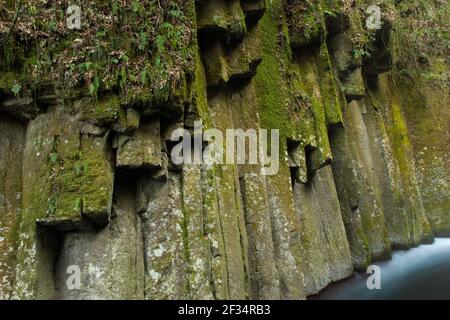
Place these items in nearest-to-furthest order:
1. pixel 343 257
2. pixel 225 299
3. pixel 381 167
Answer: pixel 225 299
pixel 343 257
pixel 381 167

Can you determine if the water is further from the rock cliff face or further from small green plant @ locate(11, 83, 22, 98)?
small green plant @ locate(11, 83, 22, 98)

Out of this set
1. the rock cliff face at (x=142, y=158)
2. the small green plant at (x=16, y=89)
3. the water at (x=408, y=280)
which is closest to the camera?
the rock cliff face at (x=142, y=158)

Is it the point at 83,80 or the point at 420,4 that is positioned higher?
the point at 420,4

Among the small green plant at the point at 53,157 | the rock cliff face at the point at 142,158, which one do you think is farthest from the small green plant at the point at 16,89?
the small green plant at the point at 53,157

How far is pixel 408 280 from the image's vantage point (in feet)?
42.0

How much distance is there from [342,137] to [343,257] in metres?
3.50

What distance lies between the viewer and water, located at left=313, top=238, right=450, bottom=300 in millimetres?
11422

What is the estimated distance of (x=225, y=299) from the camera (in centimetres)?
710

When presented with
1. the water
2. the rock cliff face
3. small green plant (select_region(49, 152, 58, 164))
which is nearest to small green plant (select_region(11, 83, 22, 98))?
the rock cliff face

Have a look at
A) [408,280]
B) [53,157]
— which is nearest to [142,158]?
[53,157]

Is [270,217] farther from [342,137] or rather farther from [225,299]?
[342,137]

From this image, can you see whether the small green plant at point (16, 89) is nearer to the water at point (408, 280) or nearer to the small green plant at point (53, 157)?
the small green plant at point (53, 157)

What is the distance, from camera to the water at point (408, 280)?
11.4 metres
